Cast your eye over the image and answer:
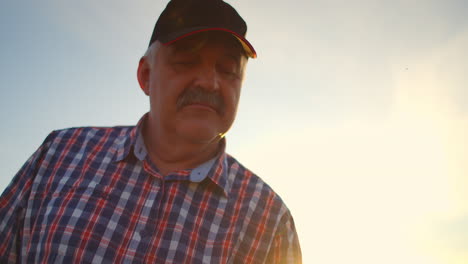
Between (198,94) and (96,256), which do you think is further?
(198,94)

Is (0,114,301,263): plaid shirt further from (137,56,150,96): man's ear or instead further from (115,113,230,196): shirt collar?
(137,56,150,96): man's ear

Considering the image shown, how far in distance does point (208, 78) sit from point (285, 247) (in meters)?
1.28

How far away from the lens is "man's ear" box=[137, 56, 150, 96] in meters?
2.79

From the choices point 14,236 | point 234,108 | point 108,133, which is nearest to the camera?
point 14,236

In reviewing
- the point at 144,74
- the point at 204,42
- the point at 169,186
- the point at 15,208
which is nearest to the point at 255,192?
the point at 169,186

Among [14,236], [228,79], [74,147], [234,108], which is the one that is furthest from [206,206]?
[14,236]

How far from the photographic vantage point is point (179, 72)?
96.6 inches

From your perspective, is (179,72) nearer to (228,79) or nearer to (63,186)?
(228,79)

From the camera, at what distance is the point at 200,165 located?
2621mm

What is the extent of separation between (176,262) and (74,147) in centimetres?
116

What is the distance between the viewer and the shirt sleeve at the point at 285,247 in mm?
2561

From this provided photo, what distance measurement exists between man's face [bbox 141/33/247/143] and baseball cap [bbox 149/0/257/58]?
6 centimetres

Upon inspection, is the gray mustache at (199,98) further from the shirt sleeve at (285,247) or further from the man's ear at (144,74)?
the shirt sleeve at (285,247)

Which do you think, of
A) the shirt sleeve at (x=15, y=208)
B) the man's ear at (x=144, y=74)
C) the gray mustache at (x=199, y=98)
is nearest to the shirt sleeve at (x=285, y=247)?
the gray mustache at (x=199, y=98)
